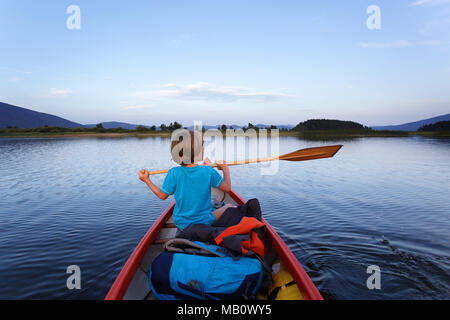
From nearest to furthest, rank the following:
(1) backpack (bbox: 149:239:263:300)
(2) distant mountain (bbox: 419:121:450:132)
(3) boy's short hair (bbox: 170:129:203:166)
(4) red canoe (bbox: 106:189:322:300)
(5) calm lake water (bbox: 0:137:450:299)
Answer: (1) backpack (bbox: 149:239:263:300)
(4) red canoe (bbox: 106:189:322:300)
(3) boy's short hair (bbox: 170:129:203:166)
(5) calm lake water (bbox: 0:137:450:299)
(2) distant mountain (bbox: 419:121:450:132)

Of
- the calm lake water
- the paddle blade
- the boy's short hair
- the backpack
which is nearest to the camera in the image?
the backpack

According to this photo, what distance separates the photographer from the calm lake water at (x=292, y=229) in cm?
448

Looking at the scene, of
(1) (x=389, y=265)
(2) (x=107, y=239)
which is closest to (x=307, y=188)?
(1) (x=389, y=265)

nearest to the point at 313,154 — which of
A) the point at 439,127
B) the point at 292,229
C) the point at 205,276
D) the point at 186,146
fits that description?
the point at 292,229

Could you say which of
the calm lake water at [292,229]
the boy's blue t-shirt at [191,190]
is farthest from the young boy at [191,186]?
the calm lake water at [292,229]

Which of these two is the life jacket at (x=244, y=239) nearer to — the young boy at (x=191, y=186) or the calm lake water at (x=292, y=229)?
the young boy at (x=191, y=186)

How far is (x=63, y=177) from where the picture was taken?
48.2ft

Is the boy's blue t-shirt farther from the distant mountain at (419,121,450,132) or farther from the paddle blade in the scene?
the distant mountain at (419,121,450,132)

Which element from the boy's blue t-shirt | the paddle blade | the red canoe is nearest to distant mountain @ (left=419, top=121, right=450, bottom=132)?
the paddle blade

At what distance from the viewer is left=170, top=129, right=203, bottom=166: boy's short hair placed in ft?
10.3

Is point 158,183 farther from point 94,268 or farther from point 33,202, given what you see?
point 94,268

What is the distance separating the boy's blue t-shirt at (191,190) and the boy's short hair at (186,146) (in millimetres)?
141

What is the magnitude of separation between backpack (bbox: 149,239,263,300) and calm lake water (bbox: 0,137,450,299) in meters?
2.34

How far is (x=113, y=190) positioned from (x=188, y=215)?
9.49 meters
